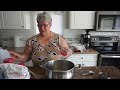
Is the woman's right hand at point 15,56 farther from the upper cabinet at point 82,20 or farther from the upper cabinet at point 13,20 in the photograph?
the upper cabinet at point 82,20

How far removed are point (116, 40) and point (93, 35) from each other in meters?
0.48

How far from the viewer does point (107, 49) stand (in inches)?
117

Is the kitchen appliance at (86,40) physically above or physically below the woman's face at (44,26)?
below

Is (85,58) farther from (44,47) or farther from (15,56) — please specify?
(15,56)

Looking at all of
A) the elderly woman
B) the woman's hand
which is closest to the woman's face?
the elderly woman

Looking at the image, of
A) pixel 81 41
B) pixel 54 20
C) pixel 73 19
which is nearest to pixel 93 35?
pixel 81 41

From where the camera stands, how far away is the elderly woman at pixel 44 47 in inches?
57.7

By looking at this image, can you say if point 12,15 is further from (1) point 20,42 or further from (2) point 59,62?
(2) point 59,62

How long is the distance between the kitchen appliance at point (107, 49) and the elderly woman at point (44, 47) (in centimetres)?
141

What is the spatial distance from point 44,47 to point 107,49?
1.82 metres

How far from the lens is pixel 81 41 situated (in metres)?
3.21

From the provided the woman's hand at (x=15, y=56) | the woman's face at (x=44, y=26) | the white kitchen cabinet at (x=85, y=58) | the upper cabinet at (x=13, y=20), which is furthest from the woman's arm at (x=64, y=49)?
the upper cabinet at (x=13, y=20)

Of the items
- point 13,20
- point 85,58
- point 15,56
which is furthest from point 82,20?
point 15,56

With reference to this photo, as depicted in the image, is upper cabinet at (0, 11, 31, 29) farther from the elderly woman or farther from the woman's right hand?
the woman's right hand
